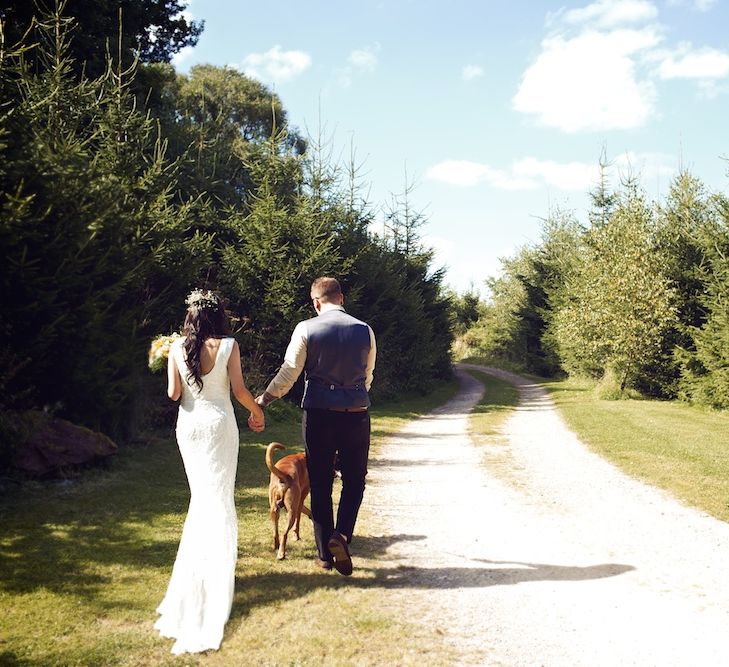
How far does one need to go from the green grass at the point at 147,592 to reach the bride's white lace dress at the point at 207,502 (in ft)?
0.82

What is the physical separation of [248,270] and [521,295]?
30.7 m

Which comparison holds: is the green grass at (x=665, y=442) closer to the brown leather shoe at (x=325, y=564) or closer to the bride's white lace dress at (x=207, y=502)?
the brown leather shoe at (x=325, y=564)

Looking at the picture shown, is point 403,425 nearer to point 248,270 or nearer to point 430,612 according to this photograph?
point 248,270

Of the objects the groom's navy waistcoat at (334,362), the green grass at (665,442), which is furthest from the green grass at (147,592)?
the green grass at (665,442)

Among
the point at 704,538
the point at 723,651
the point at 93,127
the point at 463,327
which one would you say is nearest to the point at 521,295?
the point at 463,327

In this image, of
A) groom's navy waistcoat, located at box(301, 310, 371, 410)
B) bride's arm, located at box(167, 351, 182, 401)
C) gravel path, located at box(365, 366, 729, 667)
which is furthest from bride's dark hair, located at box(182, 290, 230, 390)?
gravel path, located at box(365, 366, 729, 667)

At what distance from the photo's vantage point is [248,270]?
717 inches

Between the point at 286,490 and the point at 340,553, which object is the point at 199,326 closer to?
Result: the point at 286,490

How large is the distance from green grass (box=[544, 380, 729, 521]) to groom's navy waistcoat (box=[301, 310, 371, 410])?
5183 millimetres

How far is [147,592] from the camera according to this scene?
5234mm

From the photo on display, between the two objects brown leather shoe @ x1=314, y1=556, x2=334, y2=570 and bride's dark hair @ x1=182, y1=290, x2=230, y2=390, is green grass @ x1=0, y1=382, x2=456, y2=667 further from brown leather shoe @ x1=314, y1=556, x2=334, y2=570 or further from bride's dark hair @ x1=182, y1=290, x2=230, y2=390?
bride's dark hair @ x1=182, y1=290, x2=230, y2=390

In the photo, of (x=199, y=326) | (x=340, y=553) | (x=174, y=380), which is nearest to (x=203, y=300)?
(x=199, y=326)

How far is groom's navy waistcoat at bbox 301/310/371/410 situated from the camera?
5363 mm

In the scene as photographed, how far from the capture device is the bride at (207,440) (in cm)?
474
